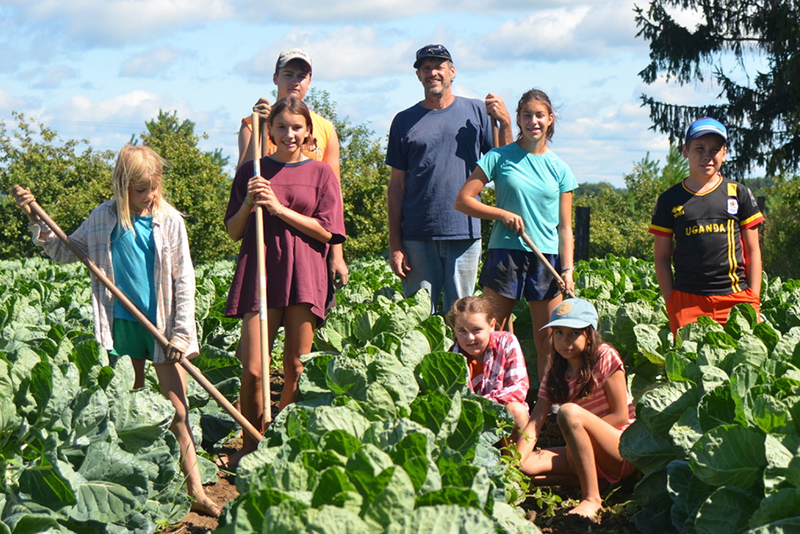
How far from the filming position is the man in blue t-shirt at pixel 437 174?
5.88 meters

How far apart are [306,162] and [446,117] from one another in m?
1.25

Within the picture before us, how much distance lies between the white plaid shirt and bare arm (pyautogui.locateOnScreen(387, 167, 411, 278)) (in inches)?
79.0

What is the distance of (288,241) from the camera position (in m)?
5.05

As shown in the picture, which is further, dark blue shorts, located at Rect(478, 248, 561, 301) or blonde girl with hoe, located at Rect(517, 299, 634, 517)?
dark blue shorts, located at Rect(478, 248, 561, 301)

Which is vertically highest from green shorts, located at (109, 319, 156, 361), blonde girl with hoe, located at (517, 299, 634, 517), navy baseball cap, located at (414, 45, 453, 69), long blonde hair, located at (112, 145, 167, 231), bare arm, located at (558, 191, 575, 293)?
navy baseball cap, located at (414, 45, 453, 69)

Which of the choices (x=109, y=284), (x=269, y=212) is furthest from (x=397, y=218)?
(x=109, y=284)

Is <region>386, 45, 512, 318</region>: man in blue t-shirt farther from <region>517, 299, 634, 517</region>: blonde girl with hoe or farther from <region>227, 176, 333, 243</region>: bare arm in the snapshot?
<region>517, 299, 634, 517</region>: blonde girl with hoe

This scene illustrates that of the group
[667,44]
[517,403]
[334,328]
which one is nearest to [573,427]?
[517,403]

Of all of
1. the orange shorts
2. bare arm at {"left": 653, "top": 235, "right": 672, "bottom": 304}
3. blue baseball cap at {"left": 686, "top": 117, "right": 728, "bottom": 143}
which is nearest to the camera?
blue baseball cap at {"left": 686, "top": 117, "right": 728, "bottom": 143}

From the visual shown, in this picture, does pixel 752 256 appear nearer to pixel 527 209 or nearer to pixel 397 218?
pixel 527 209

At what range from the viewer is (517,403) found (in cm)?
462

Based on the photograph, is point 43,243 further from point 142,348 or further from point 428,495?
point 428,495

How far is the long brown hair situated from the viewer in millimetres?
4613

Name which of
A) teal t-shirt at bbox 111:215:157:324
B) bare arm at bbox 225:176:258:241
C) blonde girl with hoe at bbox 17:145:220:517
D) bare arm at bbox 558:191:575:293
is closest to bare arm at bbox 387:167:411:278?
bare arm at bbox 558:191:575:293
